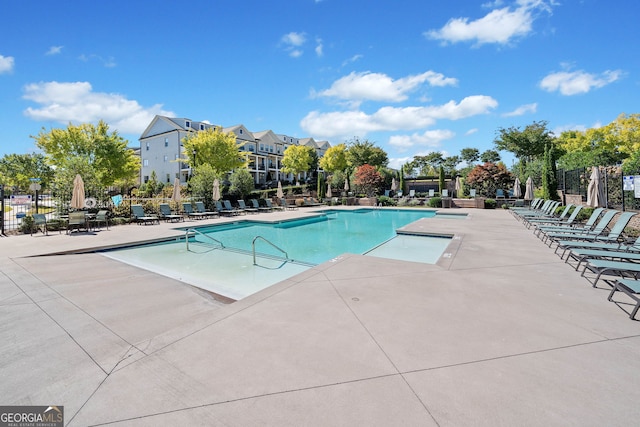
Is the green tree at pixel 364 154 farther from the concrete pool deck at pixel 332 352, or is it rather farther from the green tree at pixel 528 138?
the concrete pool deck at pixel 332 352

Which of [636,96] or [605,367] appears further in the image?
[636,96]

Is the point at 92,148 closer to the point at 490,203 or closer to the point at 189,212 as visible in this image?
the point at 189,212

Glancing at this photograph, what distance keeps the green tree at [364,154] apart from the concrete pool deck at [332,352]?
139 feet

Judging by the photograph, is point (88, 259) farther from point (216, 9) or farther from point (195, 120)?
point (195, 120)

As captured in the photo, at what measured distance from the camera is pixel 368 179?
29.8 metres

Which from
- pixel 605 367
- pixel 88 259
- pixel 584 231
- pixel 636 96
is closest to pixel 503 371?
pixel 605 367

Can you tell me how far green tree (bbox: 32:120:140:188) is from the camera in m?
24.2

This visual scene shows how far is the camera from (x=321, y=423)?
182 cm

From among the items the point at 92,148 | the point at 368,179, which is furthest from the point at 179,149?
the point at 368,179

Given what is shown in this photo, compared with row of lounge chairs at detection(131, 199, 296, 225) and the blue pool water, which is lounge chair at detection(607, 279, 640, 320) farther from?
row of lounge chairs at detection(131, 199, 296, 225)

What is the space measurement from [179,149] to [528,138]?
1862 inches

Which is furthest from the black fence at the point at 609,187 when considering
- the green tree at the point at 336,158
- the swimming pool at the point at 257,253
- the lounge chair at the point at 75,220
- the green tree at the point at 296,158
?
the green tree at the point at 296,158

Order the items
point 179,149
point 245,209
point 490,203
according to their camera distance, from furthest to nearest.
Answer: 1. point 179,149
2. point 490,203
3. point 245,209

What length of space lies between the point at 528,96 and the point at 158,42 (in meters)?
25.8
